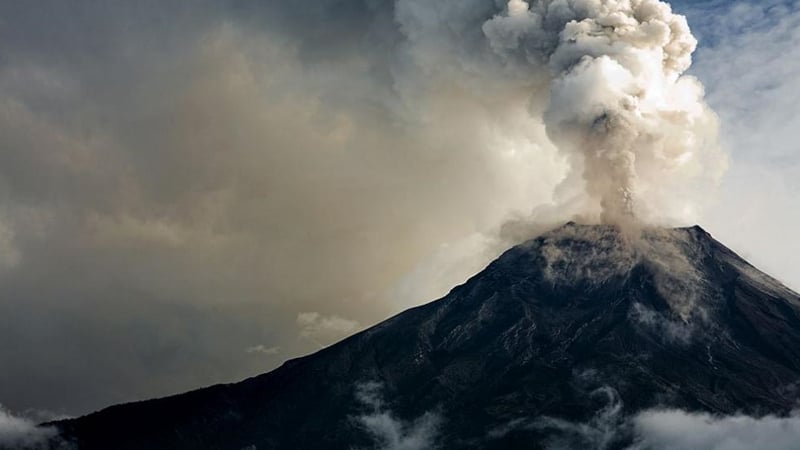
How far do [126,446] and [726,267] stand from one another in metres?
137

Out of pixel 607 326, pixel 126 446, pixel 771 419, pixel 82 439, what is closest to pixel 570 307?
pixel 607 326

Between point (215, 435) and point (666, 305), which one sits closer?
point (666, 305)

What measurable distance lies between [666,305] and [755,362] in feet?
64.1

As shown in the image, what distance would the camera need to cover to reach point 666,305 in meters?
160

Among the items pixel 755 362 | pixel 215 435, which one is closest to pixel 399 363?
pixel 215 435

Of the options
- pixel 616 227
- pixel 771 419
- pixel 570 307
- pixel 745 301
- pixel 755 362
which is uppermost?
pixel 616 227

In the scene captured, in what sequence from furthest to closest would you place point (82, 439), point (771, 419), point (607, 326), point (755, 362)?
point (82, 439) < point (607, 326) < point (755, 362) < point (771, 419)

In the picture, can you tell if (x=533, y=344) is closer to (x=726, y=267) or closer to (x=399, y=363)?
(x=399, y=363)

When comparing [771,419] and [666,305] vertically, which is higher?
[666,305]

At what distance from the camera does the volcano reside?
14588cm

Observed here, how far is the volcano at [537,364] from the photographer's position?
145875 millimetres

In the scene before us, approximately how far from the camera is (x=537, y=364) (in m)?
158

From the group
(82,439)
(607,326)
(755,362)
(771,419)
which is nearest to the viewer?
(771,419)

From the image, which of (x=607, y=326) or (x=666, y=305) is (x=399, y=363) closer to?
(x=607, y=326)
